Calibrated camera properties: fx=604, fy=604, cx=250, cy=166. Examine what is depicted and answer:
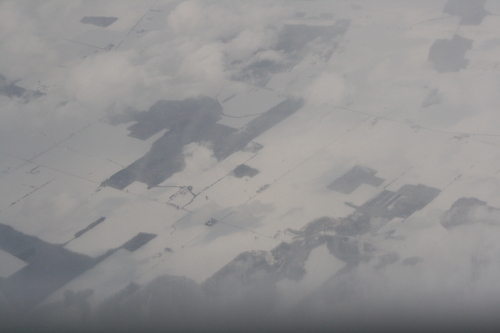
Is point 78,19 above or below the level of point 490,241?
above

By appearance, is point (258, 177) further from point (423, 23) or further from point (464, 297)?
point (423, 23)

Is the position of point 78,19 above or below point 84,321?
above

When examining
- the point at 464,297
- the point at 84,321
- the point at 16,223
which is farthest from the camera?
the point at 16,223

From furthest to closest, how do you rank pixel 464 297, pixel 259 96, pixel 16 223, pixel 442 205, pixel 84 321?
pixel 259 96, pixel 16 223, pixel 442 205, pixel 84 321, pixel 464 297

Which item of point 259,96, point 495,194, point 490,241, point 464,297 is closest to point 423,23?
point 259,96

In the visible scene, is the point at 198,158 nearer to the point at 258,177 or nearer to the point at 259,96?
the point at 258,177

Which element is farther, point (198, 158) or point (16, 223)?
point (198, 158)

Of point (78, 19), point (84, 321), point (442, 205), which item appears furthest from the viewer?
point (78, 19)

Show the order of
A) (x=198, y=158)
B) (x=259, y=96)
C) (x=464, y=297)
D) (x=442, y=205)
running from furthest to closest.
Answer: (x=259, y=96) → (x=198, y=158) → (x=442, y=205) → (x=464, y=297)

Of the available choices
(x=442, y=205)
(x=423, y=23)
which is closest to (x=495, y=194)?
(x=442, y=205)
